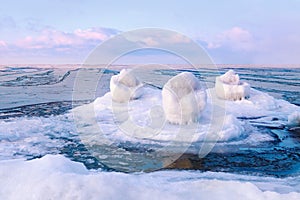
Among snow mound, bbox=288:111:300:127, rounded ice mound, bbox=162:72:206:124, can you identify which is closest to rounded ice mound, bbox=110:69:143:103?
rounded ice mound, bbox=162:72:206:124

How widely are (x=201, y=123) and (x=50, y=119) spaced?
4178 mm

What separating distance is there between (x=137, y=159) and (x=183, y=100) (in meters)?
2.54

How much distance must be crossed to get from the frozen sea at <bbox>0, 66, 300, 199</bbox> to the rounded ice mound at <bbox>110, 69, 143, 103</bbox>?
2.30ft

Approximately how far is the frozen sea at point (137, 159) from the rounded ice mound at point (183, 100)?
1.29ft

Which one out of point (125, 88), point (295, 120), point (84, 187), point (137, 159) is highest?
point (125, 88)

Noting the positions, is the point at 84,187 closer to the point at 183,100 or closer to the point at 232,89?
the point at 183,100

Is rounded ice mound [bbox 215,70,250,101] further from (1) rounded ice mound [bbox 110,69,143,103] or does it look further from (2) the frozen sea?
(1) rounded ice mound [bbox 110,69,143,103]

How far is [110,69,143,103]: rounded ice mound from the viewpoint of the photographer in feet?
34.8

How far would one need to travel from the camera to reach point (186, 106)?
7.60 m

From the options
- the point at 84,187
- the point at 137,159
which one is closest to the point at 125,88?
the point at 137,159

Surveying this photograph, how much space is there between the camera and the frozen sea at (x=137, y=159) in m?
2.94

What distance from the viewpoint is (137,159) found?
5586 millimetres

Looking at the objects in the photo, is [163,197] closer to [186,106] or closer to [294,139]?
[186,106]

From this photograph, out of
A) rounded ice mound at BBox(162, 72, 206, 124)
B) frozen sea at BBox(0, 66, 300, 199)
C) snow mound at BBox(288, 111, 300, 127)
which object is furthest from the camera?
snow mound at BBox(288, 111, 300, 127)
